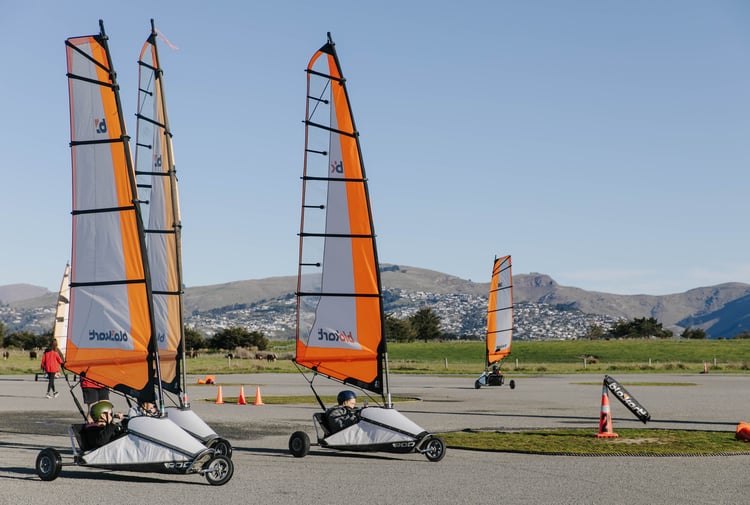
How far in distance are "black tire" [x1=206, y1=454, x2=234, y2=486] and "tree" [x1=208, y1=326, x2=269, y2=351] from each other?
106 meters

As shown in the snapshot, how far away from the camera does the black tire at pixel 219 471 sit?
1348 cm

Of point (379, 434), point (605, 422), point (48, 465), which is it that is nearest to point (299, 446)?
point (379, 434)

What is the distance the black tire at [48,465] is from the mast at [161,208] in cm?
435

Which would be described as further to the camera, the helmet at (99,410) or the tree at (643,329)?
the tree at (643,329)

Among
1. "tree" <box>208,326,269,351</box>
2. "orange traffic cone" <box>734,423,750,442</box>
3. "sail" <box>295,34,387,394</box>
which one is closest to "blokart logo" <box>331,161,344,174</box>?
"sail" <box>295,34,387,394</box>

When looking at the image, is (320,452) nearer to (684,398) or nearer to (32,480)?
(32,480)

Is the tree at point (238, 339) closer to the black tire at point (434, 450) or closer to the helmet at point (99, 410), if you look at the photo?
the black tire at point (434, 450)

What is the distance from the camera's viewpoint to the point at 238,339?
11962 centimetres

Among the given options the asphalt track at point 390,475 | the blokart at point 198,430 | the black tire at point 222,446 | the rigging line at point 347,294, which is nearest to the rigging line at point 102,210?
the blokart at point 198,430

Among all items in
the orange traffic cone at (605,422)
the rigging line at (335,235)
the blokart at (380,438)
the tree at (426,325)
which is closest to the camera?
the blokart at (380,438)

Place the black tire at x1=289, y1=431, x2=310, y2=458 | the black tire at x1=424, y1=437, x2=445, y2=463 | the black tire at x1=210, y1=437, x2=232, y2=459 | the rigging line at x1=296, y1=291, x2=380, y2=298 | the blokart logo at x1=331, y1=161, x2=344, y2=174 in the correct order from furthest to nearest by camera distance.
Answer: the blokart logo at x1=331, y1=161, x2=344, y2=174
the rigging line at x1=296, y1=291, x2=380, y2=298
the black tire at x1=289, y1=431, x2=310, y2=458
the black tire at x1=424, y1=437, x2=445, y2=463
the black tire at x1=210, y1=437, x2=232, y2=459

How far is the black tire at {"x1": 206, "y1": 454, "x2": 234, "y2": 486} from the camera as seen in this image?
44.2 ft

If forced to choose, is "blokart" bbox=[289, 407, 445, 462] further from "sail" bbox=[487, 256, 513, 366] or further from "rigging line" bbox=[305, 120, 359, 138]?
Answer: "sail" bbox=[487, 256, 513, 366]

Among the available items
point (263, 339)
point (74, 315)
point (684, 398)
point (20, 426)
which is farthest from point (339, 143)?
point (263, 339)
